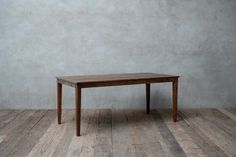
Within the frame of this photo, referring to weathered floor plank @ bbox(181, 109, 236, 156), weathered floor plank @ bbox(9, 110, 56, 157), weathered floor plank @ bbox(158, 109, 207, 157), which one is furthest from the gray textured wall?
weathered floor plank @ bbox(158, 109, 207, 157)

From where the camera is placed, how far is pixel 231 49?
3.60m

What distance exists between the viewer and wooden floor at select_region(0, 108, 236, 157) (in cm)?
201

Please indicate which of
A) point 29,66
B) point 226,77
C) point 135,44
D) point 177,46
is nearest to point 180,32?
point 177,46

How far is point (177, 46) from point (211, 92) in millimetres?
791

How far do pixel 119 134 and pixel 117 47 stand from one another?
4.59ft

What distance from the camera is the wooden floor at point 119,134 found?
6.61ft

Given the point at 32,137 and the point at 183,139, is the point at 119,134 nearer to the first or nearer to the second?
the point at 183,139

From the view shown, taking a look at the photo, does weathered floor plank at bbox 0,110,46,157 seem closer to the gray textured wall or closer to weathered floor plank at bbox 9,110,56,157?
weathered floor plank at bbox 9,110,56,157

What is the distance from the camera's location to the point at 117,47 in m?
3.49

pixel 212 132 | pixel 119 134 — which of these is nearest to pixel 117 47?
pixel 119 134

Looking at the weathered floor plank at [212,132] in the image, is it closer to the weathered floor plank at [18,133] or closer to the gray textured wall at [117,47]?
the gray textured wall at [117,47]

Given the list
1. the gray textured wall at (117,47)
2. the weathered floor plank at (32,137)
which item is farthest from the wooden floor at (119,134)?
the gray textured wall at (117,47)

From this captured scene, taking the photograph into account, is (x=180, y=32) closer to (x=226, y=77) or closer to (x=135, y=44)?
(x=135, y=44)

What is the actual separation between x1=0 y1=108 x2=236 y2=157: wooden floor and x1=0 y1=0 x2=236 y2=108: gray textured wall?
287 mm
